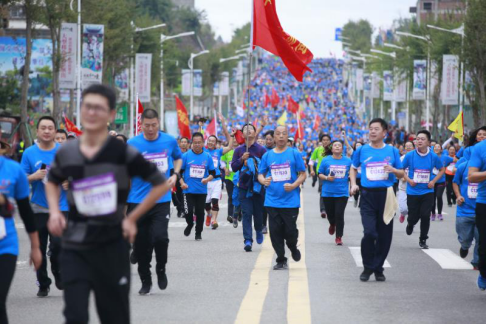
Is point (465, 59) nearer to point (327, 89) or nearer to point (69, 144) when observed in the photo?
point (69, 144)

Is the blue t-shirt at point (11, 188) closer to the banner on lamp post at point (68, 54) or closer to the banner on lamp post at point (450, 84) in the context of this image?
the banner on lamp post at point (68, 54)

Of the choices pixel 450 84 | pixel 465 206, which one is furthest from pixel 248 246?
pixel 450 84

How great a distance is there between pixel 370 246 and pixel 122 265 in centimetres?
608

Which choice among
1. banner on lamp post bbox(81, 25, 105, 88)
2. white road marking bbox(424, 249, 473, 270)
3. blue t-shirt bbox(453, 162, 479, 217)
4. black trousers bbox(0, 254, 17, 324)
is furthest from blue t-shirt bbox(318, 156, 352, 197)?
banner on lamp post bbox(81, 25, 105, 88)

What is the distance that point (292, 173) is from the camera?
12883 mm

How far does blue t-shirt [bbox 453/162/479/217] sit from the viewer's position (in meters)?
13.3

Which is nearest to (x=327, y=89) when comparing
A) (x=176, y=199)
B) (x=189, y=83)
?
(x=189, y=83)

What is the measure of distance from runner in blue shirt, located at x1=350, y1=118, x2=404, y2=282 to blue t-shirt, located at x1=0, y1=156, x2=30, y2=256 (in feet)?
18.1

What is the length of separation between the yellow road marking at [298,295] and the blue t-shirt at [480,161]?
185cm

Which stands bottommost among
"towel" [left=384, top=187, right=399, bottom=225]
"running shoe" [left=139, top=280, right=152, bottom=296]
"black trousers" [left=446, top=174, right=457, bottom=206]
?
"black trousers" [left=446, top=174, right=457, bottom=206]

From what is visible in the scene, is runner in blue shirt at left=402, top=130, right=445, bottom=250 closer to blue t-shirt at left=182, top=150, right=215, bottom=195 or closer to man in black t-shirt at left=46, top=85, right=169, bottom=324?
blue t-shirt at left=182, top=150, right=215, bottom=195

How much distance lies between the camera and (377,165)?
1203 centimetres

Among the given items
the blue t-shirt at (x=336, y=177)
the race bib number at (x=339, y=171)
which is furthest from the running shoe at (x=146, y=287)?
the race bib number at (x=339, y=171)

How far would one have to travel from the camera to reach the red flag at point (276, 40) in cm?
1717
